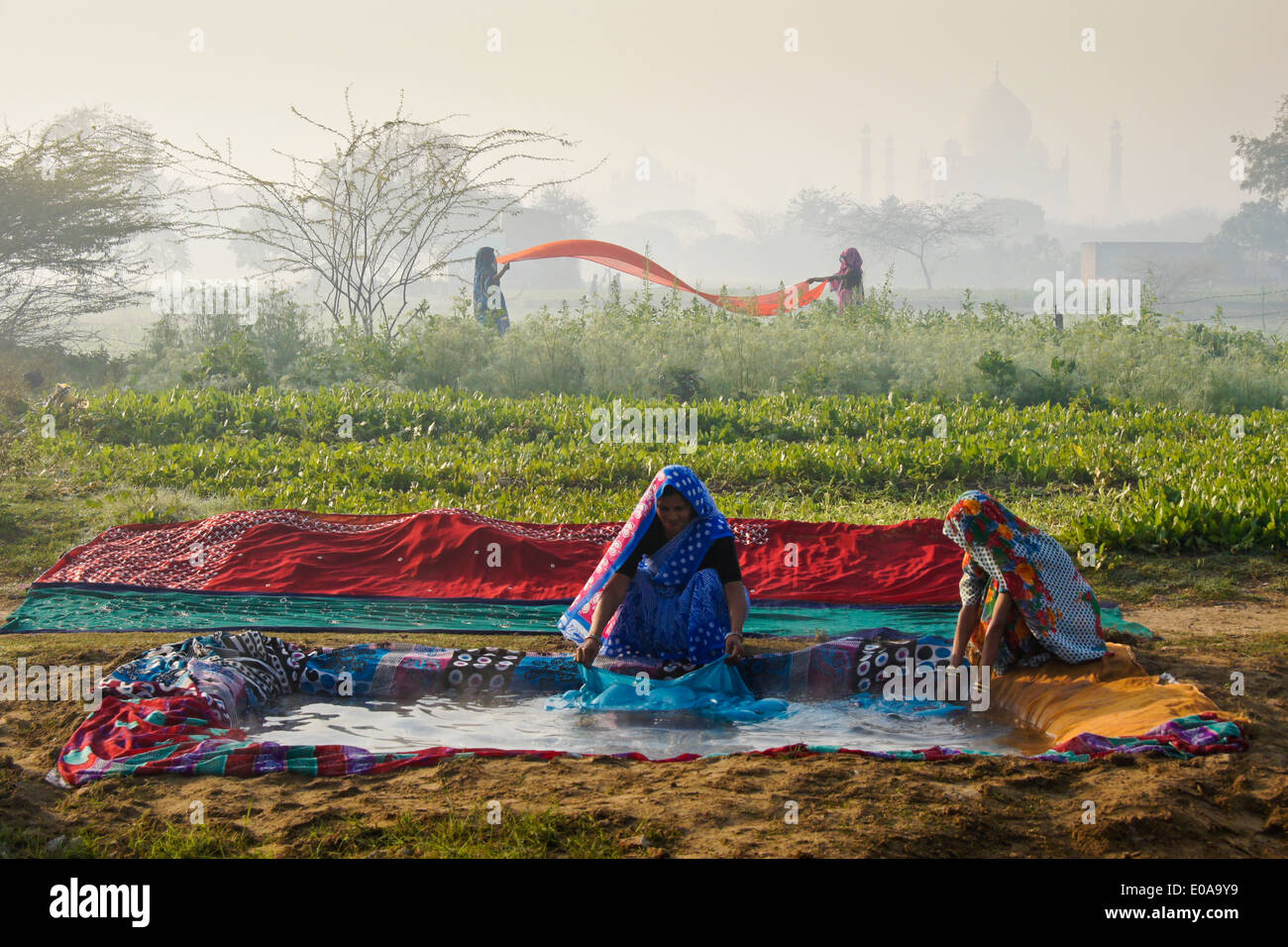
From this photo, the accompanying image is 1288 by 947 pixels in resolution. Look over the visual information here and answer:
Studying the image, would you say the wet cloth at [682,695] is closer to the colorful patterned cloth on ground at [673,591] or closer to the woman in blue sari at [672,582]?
the woman in blue sari at [672,582]

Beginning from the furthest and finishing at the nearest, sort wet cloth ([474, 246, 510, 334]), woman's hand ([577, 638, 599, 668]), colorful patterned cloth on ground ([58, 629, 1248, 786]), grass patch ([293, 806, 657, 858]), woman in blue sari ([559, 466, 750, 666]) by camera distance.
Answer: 1. wet cloth ([474, 246, 510, 334])
2. woman in blue sari ([559, 466, 750, 666])
3. woman's hand ([577, 638, 599, 668])
4. colorful patterned cloth on ground ([58, 629, 1248, 786])
5. grass patch ([293, 806, 657, 858])

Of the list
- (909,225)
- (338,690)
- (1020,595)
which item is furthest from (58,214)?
(909,225)

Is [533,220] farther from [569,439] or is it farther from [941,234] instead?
[569,439]

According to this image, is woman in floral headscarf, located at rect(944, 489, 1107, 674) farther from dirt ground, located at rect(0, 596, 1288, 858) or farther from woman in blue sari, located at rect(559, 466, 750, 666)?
woman in blue sari, located at rect(559, 466, 750, 666)

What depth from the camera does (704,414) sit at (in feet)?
36.7

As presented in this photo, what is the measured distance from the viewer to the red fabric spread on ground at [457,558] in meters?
6.44

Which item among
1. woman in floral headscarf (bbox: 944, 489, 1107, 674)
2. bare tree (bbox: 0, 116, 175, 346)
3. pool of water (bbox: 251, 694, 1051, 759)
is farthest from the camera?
bare tree (bbox: 0, 116, 175, 346)

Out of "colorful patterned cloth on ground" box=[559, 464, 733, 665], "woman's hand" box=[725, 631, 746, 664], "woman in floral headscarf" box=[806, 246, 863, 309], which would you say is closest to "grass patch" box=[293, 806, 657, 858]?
"woman's hand" box=[725, 631, 746, 664]

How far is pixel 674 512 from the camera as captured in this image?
15.9 feet

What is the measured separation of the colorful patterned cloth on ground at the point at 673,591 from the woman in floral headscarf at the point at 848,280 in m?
12.9

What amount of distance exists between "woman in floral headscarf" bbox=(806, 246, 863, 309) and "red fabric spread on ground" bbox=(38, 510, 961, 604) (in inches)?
428

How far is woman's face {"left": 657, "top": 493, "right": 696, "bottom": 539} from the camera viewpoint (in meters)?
4.80

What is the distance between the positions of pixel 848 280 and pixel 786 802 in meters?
16.0

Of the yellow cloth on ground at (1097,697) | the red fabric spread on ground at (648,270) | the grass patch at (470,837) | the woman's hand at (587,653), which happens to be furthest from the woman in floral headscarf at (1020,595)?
→ the red fabric spread on ground at (648,270)
